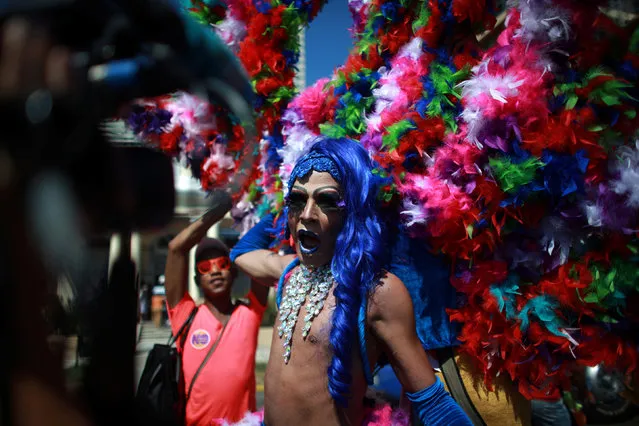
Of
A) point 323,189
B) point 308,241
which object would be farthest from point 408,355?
point 323,189

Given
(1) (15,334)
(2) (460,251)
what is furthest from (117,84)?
(2) (460,251)

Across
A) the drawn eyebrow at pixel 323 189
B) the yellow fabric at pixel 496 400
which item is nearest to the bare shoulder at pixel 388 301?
the drawn eyebrow at pixel 323 189

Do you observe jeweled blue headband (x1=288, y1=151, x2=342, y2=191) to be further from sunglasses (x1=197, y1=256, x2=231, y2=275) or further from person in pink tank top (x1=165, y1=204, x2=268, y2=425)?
sunglasses (x1=197, y1=256, x2=231, y2=275)

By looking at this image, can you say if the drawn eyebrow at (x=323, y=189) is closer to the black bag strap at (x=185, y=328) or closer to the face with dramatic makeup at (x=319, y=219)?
the face with dramatic makeup at (x=319, y=219)

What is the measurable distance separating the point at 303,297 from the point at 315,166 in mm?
501

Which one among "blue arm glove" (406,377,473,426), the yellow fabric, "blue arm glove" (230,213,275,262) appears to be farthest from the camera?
"blue arm glove" (230,213,275,262)

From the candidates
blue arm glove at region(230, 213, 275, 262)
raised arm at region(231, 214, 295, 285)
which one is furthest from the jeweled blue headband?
blue arm glove at region(230, 213, 275, 262)

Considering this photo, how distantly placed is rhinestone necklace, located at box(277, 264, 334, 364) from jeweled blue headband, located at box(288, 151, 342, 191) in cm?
35

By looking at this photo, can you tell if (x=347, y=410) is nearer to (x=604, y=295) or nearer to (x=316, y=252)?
(x=316, y=252)

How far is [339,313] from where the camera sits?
174cm

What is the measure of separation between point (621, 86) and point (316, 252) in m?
1.17

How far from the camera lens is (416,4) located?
2.17m

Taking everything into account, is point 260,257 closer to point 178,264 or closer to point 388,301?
point 178,264

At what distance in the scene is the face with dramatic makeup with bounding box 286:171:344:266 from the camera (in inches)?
73.9
